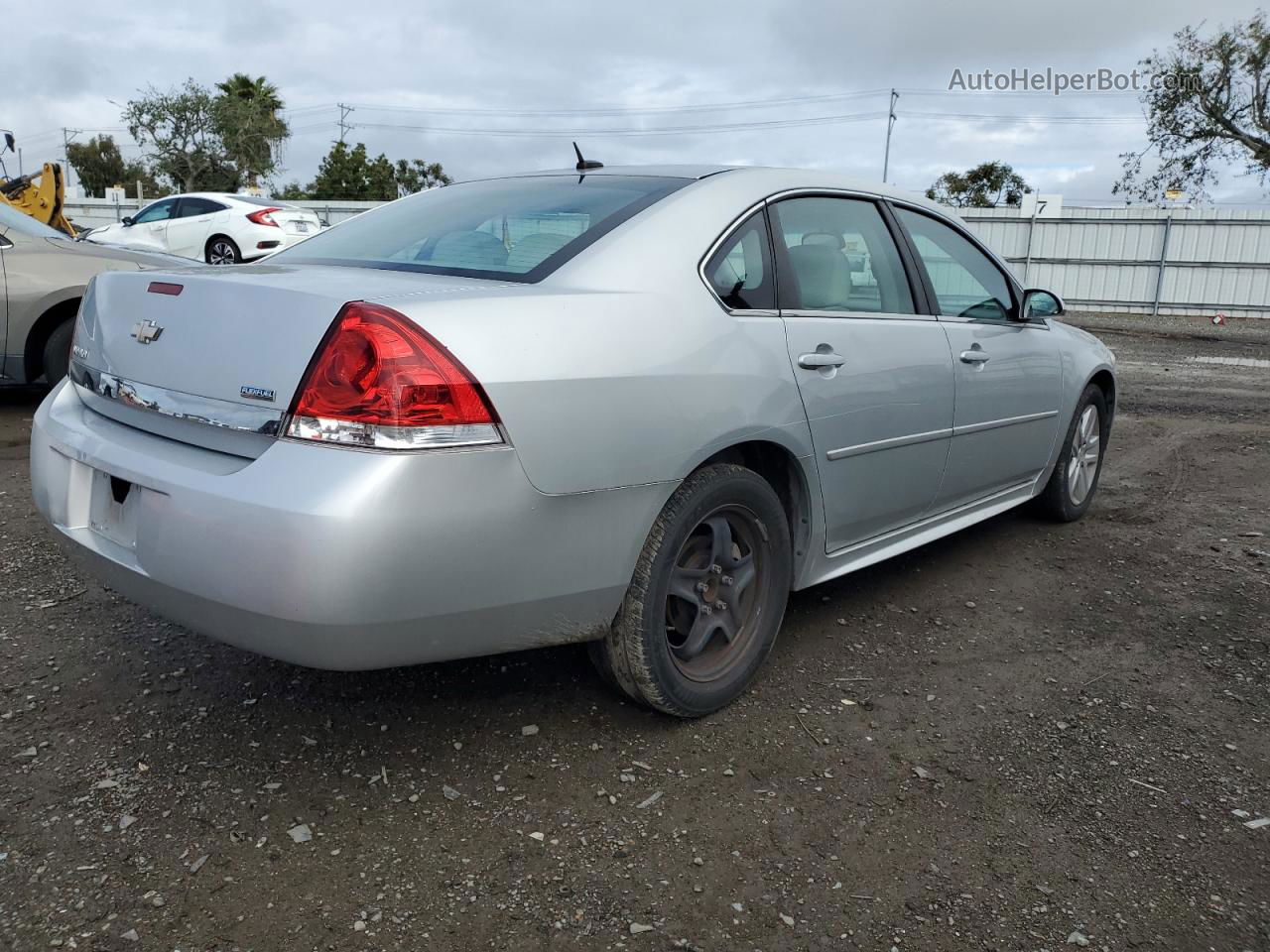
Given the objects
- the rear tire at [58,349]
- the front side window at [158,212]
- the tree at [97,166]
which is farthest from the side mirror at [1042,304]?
the tree at [97,166]

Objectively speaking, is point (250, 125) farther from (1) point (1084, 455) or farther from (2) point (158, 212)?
(1) point (1084, 455)

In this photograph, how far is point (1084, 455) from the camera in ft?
16.5

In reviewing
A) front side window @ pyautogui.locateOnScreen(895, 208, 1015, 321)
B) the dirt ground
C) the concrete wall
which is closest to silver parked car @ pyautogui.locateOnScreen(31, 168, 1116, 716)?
front side window @ pyautogui.locateOnScreen(895, 208, 1015, 321)

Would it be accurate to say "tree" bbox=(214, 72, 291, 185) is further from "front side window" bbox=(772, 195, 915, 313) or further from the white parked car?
"front side window" bbox=(772, 195, 915, 313)

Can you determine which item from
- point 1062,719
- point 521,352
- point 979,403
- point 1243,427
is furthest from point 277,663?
point 1243,427

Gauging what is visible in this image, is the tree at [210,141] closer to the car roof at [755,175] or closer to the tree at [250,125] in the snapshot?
the tree at [250,125]

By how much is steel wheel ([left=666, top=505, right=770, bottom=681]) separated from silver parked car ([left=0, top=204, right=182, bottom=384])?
5.08m

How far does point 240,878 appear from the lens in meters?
2.15

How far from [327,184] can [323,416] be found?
4614 cm

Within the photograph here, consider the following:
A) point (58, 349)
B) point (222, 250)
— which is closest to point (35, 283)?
point (58, 349)

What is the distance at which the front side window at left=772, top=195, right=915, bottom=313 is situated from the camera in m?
3.14

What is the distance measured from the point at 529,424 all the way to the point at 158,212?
16.3m

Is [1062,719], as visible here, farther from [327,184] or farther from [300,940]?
[327,184]

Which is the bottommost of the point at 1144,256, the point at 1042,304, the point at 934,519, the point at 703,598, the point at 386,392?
the point at 703,598
